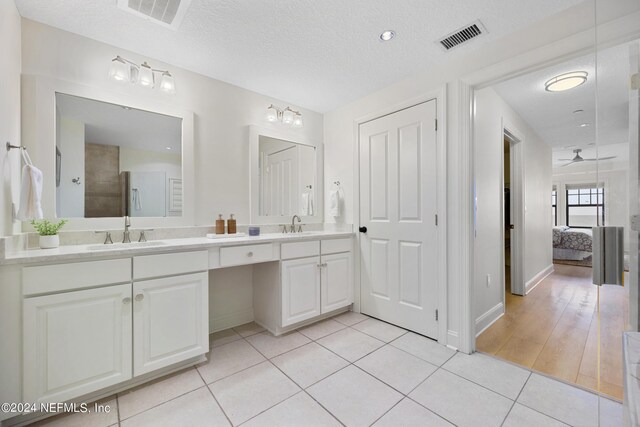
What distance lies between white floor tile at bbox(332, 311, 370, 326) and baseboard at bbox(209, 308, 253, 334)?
865 millimetres

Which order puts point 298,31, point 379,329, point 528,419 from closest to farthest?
1. point 528,419
2. point 298,31
3. point 379,329

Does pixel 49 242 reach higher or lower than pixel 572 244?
higher

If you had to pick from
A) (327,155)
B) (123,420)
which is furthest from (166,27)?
(123,420)

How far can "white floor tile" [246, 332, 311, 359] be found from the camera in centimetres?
215

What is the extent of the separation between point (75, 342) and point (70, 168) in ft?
3.84

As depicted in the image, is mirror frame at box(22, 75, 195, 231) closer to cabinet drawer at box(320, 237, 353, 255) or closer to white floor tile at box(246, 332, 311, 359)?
white floor tile at box(246, 332, 311, 359)

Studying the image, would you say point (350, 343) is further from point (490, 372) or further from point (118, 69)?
point (118, 69)

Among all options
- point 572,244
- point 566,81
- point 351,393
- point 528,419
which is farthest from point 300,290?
point 572,244

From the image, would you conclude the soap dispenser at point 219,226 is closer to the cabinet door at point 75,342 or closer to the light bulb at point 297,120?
the cabinet door at point 75,342

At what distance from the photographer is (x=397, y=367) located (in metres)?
1.92

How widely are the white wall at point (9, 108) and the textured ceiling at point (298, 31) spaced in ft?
0.70

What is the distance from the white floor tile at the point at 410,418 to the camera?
4.61ft

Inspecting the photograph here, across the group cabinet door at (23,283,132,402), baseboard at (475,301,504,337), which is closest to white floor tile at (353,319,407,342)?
baseboard at (475,301,504,337)

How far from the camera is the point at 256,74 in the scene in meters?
2.44
